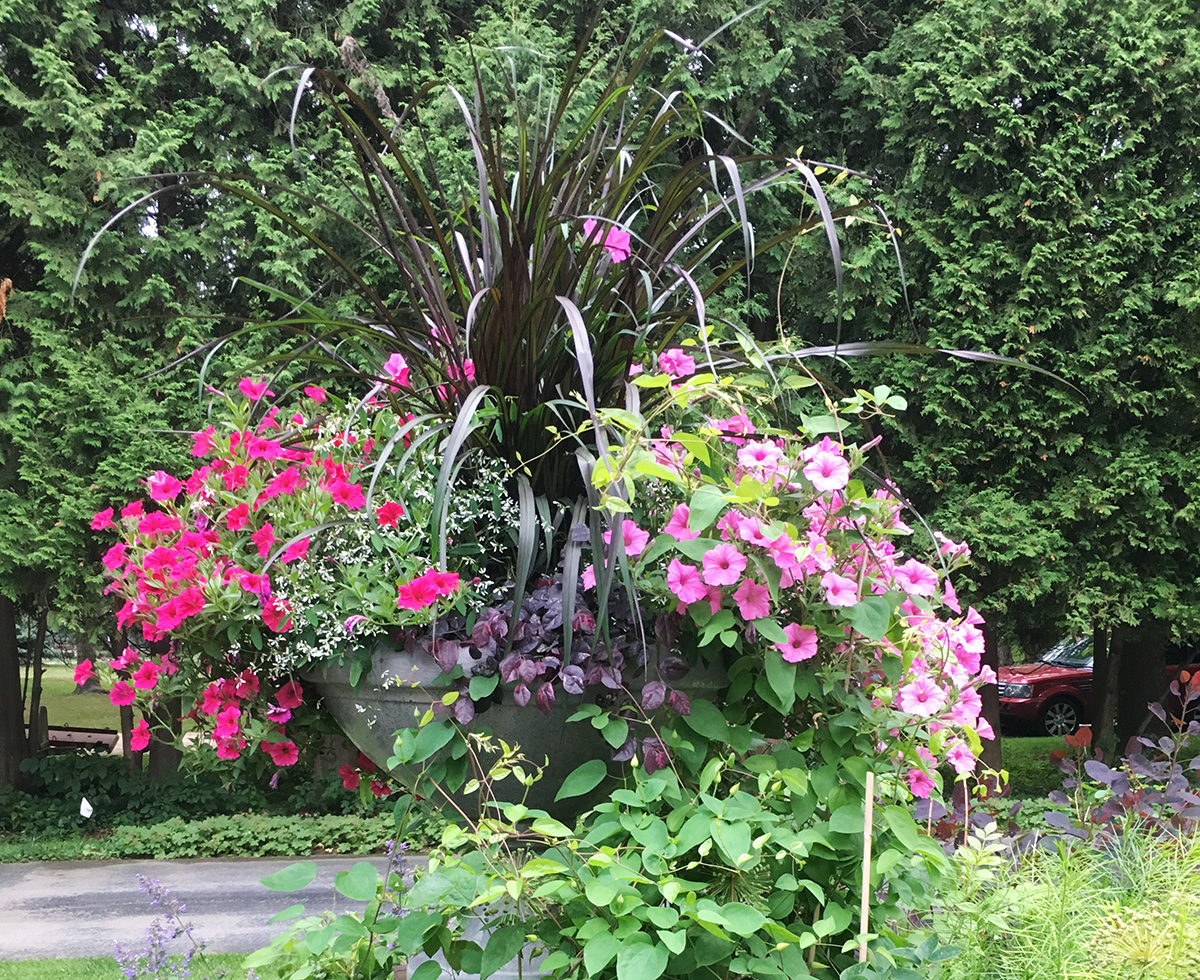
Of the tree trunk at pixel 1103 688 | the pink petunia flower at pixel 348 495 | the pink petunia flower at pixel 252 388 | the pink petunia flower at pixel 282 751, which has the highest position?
the pink petunia flower at pixel 252 388

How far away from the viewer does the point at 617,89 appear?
154 centimetres

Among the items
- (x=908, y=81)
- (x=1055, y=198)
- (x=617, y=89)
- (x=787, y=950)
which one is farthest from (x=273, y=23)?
(x=787, y=950)

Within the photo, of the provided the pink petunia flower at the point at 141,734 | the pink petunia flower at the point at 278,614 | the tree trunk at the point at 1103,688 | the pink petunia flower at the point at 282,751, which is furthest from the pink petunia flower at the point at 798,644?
the tree trunk at the point at 1103,688

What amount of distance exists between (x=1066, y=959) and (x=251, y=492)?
1.55 m

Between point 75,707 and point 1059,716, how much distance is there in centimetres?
1574

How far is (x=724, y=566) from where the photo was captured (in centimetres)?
120

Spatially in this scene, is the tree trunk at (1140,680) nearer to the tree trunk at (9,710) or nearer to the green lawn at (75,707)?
the tree trunk at (9,710)

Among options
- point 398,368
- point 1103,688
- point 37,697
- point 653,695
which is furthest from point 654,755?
point 37,697

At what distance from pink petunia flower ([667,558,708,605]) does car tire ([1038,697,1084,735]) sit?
10.6 metres

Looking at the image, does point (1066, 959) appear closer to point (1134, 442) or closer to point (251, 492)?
point (251, 492)

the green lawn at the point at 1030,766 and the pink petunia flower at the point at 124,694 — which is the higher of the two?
the pink petunia flower at the point at 124,694

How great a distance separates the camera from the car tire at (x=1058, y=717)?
1038cm

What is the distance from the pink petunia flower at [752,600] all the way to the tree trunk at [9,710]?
729cm

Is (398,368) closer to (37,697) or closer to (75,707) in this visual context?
(37,697)
